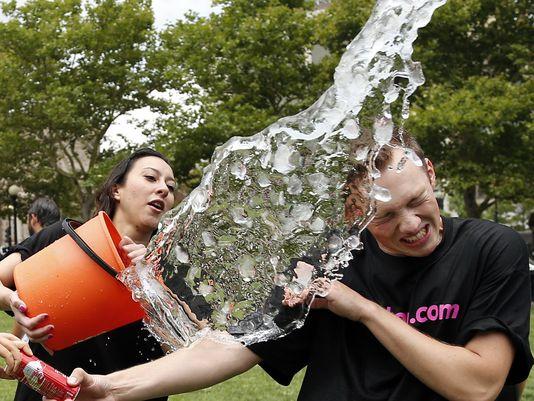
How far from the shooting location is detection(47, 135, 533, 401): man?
2.05 m

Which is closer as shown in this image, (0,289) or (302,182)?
(302,182)

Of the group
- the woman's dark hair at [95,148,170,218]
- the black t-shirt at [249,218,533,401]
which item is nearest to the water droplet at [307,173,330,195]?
the black t-shirt at [249,218,533,401]

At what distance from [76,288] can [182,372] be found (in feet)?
2.08

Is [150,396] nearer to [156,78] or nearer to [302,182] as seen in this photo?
[302,182]

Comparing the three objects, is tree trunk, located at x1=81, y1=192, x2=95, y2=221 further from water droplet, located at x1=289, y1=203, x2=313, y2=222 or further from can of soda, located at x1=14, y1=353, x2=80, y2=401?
water droplet, located at x1=289, y1=203, x2=313, y2=222

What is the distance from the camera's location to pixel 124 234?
3482 mm

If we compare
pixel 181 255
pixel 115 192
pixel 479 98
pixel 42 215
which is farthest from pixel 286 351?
pixel 479 98

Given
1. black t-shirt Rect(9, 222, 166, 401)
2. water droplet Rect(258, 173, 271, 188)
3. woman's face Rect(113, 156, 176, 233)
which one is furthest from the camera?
woman's face Rect(113, 156, 176, 233)

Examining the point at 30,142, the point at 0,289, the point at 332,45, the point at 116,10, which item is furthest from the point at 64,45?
the point at 0,289

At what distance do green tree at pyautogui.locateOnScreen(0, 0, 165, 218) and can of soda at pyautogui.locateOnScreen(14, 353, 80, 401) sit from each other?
22714 millimetres

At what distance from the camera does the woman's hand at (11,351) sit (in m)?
2.18

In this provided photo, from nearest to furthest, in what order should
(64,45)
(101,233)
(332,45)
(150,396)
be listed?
(150,396) → (101,233) → (332,45) → (64,45)

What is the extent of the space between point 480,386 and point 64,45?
24.3 metres

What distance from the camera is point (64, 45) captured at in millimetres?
24844
